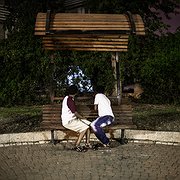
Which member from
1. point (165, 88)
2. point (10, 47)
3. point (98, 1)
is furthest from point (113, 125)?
point (98, 1)

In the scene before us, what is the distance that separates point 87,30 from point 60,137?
2.44m

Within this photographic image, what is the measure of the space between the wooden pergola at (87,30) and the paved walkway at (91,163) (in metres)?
2.21

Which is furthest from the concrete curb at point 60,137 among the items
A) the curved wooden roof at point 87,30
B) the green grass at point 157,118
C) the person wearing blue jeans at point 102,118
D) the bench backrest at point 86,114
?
the curved wooden roof at point 87,30

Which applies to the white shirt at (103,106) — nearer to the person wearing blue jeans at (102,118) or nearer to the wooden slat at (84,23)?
the person wearing blue jeans at (102,118)

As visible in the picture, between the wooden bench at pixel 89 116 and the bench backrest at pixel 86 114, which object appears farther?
the bench backrest at pixel 86 114

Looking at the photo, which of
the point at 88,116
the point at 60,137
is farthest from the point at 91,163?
the point at 60,137

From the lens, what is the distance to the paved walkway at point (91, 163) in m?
5.92

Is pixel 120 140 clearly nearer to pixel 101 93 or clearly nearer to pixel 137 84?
pixel 101 93

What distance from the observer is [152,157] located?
7074 millimetres

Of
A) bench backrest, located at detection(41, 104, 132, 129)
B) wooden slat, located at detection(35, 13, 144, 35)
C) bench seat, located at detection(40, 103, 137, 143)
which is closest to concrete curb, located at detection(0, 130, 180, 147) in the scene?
bench seat, located at detection(40, 103, 137, 143)

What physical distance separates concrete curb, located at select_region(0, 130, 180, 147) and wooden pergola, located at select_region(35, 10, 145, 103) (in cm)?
194

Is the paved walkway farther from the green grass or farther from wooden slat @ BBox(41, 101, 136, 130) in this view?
the green grass

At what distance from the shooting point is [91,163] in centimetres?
666

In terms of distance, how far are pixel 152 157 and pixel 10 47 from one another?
30.0 ft
